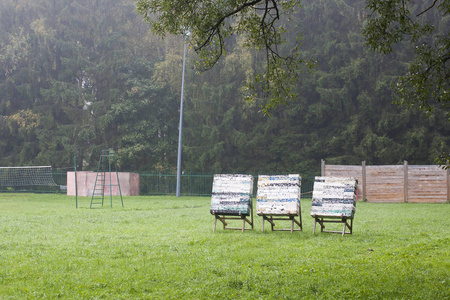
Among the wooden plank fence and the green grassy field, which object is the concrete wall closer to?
the wooden plank fence

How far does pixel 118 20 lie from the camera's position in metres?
45.5

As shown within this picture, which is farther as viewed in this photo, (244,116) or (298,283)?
(244,116)

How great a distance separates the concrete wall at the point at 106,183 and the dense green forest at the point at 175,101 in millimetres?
5515

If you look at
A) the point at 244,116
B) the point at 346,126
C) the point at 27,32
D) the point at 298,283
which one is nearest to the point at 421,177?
the point at 346,126

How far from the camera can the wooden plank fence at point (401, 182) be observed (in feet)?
87.7

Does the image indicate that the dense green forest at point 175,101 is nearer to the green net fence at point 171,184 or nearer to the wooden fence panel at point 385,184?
the green net fence at point 171,184

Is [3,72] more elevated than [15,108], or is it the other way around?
[3,72]

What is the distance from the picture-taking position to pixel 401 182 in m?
27.5

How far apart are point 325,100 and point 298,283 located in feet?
108

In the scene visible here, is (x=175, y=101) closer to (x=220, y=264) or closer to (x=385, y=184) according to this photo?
(x=385, y=184)

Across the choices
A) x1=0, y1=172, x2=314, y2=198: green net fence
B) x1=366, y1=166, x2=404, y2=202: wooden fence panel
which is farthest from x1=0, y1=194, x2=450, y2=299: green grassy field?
x1=0, y1=172, x2=314, y2=198: green net fence

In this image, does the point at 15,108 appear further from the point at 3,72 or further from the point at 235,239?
the point at 235,239

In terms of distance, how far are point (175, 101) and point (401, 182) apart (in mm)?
22099

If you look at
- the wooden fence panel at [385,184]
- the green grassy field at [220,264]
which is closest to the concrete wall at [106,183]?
the wooden fence panel at [385,184]
